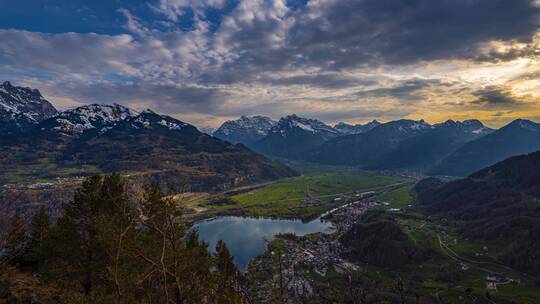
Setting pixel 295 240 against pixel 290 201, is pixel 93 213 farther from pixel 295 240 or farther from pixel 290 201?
pixel 290 201

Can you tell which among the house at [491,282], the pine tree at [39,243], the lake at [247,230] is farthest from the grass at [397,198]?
the pine tree at [39,243]

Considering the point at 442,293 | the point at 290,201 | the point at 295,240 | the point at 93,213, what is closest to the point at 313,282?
the point at 442,293

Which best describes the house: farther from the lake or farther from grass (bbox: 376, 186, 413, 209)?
grass (bbox: 376, 186, 413, 209)

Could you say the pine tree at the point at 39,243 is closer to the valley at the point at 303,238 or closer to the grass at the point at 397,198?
the valley at the point at 303,238

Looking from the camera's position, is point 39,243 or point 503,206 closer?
point 39,243

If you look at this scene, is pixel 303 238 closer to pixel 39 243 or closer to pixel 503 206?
pixel 503 206

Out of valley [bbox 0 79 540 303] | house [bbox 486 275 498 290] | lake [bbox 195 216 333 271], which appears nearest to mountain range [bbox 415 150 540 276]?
valley [bbox 0 79 540 303]

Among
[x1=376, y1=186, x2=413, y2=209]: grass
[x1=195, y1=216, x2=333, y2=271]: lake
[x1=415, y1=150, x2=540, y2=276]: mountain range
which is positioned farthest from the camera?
[x1=376, y1=186, x2=413, y2=209]: grass

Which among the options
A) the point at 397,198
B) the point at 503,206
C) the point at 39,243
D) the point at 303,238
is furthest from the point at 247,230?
the point at 39,243
